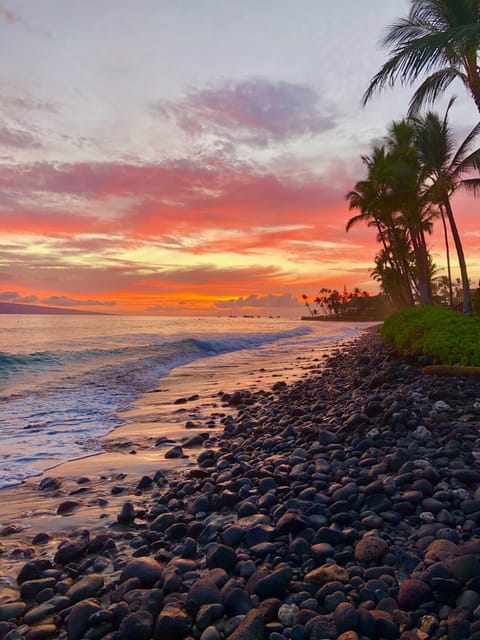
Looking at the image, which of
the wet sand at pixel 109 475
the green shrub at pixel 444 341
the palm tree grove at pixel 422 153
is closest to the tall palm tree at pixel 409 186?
the palm tree grove at pixel 422 153

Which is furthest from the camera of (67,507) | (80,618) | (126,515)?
(67,507)

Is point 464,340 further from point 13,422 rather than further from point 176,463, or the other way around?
point 13,422

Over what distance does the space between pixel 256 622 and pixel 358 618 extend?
0.55 m

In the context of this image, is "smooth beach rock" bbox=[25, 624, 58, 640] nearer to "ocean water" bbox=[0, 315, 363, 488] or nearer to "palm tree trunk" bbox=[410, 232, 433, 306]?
"ocean water" bbox=[0, 315, 363, 488]

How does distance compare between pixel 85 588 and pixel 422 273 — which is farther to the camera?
pixel 422 273

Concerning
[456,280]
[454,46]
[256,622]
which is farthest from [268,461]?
[456,280]

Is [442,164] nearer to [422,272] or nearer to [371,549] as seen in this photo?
[422,272]

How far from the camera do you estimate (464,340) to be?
980 centimetres

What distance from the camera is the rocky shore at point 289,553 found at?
8.11 ft

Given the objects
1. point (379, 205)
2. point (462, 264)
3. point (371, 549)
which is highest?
point (379, 205)

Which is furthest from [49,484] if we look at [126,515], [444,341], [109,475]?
[444,341]

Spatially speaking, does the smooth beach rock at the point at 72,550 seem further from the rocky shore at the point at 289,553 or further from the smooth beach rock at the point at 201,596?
the smooth beach rock at the point at 201,596

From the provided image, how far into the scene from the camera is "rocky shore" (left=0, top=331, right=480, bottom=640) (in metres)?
2.47

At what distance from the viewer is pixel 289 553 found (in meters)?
3.18
